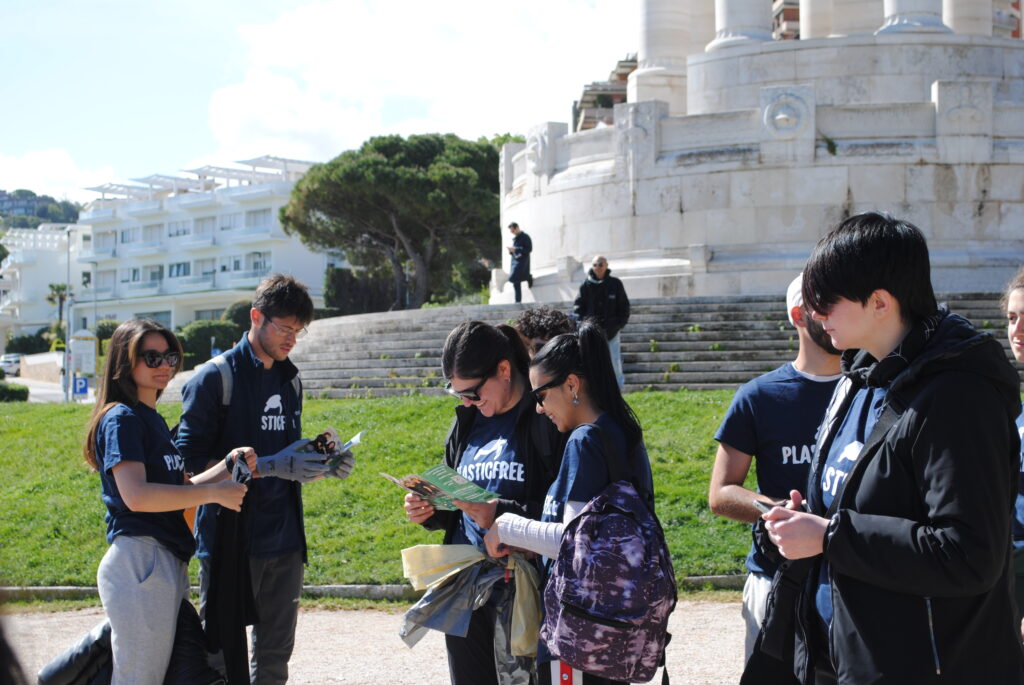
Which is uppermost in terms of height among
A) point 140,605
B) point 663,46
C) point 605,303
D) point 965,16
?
point 965,16

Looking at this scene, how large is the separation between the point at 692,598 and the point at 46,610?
4530 mm

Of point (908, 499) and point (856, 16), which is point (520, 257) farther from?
point (908, 499)

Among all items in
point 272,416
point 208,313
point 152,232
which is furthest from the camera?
point 152,232

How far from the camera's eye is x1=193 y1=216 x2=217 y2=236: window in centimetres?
7275

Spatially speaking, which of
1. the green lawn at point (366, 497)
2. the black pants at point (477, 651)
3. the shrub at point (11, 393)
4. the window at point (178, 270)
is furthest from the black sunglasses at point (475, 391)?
the window at point (178, 270)

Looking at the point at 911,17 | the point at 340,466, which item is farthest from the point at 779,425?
the point at 911,17

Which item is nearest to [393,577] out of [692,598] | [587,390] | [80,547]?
[692,598]

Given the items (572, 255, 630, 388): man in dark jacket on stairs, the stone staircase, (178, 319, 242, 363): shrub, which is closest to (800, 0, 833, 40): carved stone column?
the stone staircase

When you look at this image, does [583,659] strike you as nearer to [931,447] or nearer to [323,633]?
[931,447]

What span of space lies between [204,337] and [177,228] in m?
27.6

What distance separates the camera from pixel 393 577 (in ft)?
26.6

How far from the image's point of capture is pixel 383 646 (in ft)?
21.7

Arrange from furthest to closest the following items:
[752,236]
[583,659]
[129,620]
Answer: [752,236] → [129,620] → [583,659]

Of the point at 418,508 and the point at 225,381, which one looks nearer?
the point at 418,508
